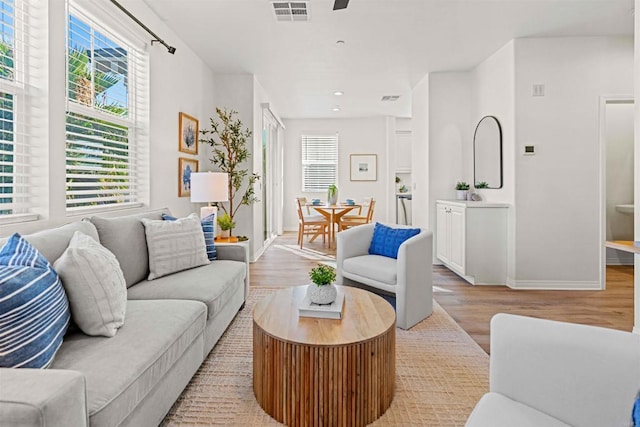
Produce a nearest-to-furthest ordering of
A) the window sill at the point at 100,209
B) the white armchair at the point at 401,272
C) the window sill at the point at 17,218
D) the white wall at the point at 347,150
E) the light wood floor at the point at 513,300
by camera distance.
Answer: the window sill at the point at 17,218, the window sill at the point at 100,209, the white armchair at the point at 401,272, the light wood floor at the point at 513,300, the white wall at the point at 347,150

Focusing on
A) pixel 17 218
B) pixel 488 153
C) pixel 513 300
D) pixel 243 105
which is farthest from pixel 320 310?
pixel 243 105

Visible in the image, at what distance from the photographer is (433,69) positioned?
16.8ft

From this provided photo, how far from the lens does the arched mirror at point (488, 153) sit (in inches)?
175

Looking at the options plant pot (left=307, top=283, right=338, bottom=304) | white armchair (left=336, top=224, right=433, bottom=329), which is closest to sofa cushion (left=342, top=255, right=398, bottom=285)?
white armchair (left=336, top=224, right=433, bottom=329)

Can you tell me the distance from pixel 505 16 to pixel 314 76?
8.82 feet

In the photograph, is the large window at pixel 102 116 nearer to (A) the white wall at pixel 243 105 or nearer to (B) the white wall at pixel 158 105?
(B) the white wall at pixel 158 105

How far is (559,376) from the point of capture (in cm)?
109

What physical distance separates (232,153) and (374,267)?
283cm

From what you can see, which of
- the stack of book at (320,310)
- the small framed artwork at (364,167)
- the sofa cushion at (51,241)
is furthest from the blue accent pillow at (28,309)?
the small framed artwork at (364,167)

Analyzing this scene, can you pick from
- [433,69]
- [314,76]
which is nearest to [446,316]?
[433,69]

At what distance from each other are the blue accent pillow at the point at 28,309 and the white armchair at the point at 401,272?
2173 mm

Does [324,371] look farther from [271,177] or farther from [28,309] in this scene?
[271,177]

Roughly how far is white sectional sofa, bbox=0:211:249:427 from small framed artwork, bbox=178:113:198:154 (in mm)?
1534

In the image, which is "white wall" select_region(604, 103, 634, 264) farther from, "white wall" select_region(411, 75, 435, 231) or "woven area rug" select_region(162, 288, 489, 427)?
"woven area rug" select_region(162, 288, 489, 427)
